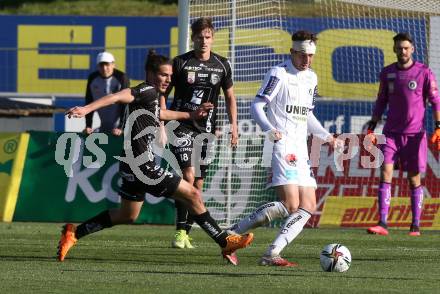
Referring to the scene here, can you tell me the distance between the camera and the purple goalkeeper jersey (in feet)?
45.7

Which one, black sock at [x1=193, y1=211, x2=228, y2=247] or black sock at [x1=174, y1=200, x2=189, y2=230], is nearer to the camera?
black sock at [x1=193, y1=211, x2=228, y2=247]

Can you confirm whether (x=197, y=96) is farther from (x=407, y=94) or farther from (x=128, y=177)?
(x=407, y=94)

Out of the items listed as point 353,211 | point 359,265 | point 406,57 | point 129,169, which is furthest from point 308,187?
point 353,211

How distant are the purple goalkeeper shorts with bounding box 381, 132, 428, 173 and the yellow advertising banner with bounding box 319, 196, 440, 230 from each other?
191 centimetres

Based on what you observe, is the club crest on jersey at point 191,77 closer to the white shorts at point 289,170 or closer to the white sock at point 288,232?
the white shorts at point 289,170

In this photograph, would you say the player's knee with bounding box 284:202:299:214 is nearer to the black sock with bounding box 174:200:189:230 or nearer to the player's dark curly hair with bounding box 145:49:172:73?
the player's dark curly hair with bounding box 145:49:172:73

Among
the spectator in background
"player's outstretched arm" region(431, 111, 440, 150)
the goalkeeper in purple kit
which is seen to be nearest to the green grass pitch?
the goalkeeper in purple kit

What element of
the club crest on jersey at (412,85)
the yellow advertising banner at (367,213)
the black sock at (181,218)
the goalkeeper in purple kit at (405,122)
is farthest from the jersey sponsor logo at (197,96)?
the yellow advertising banner at (367,213)

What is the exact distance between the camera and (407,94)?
14.0 metres

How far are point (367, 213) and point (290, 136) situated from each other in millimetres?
6709

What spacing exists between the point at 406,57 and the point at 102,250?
5.00 m

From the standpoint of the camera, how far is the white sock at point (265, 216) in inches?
380

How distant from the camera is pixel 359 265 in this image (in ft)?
31.9

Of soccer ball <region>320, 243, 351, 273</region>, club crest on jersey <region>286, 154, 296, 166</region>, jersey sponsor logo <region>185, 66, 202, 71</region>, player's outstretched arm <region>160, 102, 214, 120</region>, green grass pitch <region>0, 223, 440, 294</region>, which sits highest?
jersey sponsor logo <region>185, 66, 202, 71</region>
